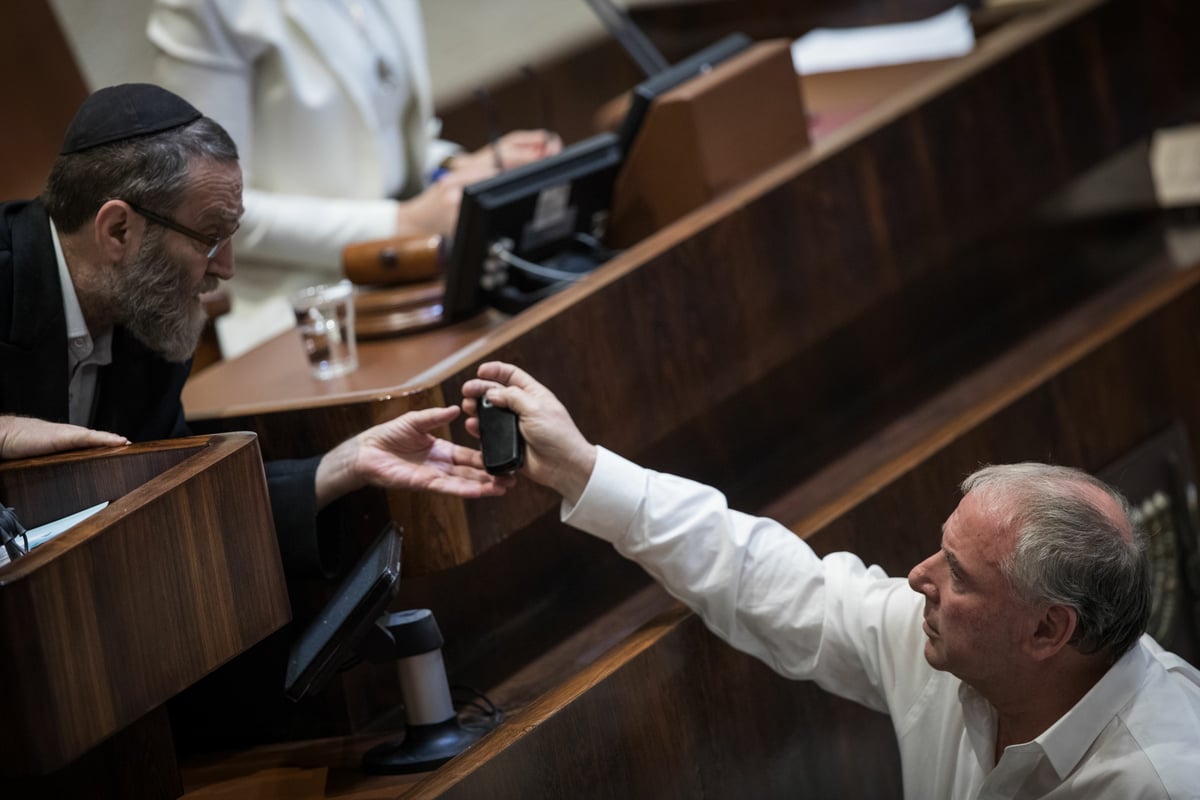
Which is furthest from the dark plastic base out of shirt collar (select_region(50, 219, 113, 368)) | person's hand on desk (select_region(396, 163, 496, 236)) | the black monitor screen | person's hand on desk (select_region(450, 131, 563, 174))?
person's hand on desk (select_region(450, 131, 563, 174))

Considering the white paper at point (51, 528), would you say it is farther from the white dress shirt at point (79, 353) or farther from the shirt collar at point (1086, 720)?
the shirt collar at point (1086, 720)

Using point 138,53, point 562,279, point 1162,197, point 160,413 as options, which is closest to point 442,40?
point 138,53

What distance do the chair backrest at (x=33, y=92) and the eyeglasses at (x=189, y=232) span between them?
5.11 ft

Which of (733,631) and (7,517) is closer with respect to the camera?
(7,517)

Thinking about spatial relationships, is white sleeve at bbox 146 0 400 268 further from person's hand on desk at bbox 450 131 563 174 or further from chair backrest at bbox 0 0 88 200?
chair backrest at bbox 0 0 88 200

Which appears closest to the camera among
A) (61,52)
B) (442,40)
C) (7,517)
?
(7,517)

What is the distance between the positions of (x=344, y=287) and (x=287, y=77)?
2.97 ft

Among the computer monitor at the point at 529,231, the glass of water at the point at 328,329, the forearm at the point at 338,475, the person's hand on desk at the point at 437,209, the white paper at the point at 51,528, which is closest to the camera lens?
the white paper at the point at 51,528

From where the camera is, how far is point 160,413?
2080 millimetres

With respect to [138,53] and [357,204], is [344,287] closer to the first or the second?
[357,204]

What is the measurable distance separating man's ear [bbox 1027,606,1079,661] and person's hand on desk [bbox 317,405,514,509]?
68 cm

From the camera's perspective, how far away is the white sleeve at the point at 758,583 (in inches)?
78.2

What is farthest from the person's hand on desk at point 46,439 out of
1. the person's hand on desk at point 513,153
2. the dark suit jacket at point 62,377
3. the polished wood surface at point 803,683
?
the person's hand on desk at point 513,153

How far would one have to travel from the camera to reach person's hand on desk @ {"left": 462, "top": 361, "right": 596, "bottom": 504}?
1949 millimetres
